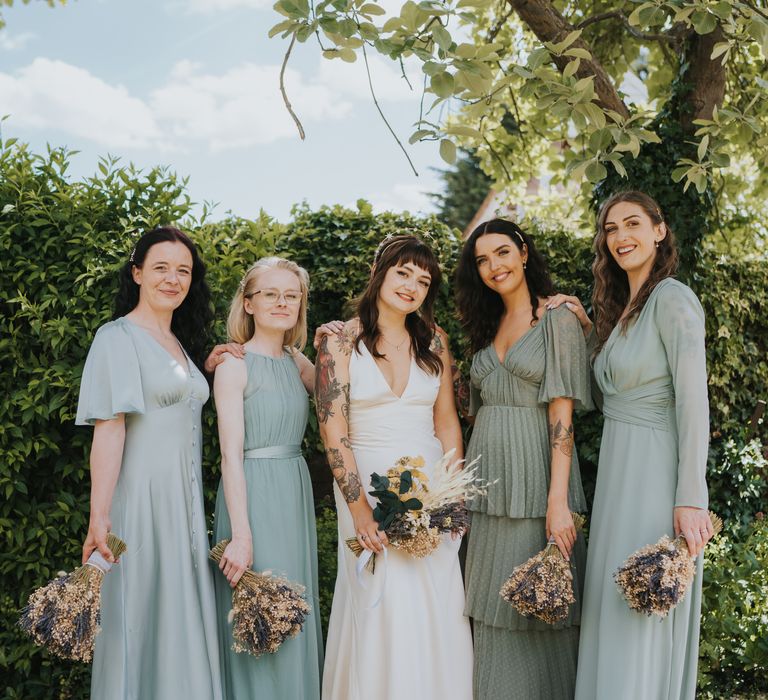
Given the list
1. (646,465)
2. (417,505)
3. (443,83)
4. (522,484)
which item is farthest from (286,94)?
(646,465)

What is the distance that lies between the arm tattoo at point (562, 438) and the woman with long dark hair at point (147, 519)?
167cm

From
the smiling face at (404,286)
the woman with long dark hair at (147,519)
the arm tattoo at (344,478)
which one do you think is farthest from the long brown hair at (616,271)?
the woman with long dark hair at (147,519)

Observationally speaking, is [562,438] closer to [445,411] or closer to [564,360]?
[564,360]

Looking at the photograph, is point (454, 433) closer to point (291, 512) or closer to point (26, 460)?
point (291, 512)

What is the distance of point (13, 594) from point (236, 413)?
1.78 metres

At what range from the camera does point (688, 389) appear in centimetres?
324

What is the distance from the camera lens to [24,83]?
317ft

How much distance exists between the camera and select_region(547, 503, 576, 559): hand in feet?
11.4

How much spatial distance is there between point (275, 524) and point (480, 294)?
1581mm

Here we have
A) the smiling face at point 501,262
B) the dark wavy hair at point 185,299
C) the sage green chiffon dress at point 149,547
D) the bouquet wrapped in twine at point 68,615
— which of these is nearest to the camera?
the bouquet wrapped in twine at point 68,615

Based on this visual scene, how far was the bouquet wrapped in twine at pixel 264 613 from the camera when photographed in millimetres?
3172

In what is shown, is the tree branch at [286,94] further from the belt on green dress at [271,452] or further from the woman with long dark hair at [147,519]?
the belt on green dress at [271,452]

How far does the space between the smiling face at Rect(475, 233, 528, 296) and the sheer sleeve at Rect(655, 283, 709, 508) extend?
2.51ft

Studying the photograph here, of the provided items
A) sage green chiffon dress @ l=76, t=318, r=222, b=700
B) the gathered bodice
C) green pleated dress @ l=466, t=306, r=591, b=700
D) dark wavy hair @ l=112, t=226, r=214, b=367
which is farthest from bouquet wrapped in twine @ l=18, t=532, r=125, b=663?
green pleated dress @ l=466, t=306, r=591, b=700
